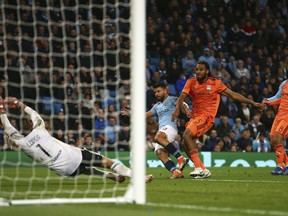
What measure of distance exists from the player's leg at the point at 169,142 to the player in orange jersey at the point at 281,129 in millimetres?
2135

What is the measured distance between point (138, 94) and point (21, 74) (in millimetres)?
6356

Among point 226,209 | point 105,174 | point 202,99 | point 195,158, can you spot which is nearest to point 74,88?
point 202,99

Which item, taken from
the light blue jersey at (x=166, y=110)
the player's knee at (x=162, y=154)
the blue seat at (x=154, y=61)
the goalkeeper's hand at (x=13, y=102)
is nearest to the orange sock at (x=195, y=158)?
the player's knee at (x=162, y=154)

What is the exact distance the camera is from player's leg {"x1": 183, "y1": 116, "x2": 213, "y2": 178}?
14.0 metres

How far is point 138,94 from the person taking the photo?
29.1 ft

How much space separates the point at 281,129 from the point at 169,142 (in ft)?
8.49

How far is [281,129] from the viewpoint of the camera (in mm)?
15625

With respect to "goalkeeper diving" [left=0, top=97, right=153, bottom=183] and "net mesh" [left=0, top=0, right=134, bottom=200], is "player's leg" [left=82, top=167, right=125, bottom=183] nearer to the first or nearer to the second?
"goalkeeper diving" [left=0, top=97, right=153, bottom=183]

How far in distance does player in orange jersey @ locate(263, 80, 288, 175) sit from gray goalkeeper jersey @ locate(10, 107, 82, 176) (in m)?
5.19

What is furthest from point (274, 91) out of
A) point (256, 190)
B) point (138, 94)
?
point (138, 94)

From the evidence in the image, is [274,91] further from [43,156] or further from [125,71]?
[43,156]

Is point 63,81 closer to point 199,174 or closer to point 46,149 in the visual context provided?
point 199,174

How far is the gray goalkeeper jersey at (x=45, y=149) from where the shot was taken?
11.5 meters

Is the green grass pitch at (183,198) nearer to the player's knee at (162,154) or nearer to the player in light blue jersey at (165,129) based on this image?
the player's knee at (162,154)
